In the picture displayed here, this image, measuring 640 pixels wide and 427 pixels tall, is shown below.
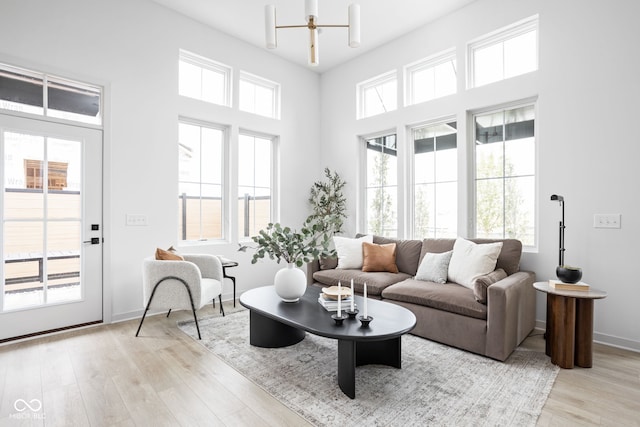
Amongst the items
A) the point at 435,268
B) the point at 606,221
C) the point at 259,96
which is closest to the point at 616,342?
the point at 606,221

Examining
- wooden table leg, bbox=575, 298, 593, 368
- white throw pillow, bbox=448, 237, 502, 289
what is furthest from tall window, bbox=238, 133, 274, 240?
wooden table leg, bbox=575, 298, 593, 368

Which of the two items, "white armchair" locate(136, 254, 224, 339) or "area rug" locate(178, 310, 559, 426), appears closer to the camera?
"area rug" locate(178, 310, 559, 426)

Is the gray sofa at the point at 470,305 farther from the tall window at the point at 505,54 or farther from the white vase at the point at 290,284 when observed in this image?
the tall window at the point at 505,54

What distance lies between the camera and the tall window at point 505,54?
3.41 metres

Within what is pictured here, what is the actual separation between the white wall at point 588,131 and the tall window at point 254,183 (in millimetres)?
2830

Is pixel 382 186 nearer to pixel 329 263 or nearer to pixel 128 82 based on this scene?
pixel 329 263

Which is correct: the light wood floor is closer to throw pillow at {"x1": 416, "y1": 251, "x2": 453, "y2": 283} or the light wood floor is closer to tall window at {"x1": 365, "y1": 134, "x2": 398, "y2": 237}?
throw pillow at {"x1": 416, "y1": 251, "x2": 453, "y2": 283}

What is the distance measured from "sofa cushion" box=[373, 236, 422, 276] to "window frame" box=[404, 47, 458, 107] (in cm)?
179

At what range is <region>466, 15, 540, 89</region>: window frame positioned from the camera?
3.33m

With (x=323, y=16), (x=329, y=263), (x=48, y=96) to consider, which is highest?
(x=323, y=16)

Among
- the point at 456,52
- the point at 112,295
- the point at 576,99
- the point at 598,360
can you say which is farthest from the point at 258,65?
the point at 598,360

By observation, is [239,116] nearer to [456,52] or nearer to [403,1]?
[403,1]

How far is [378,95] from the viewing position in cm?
486

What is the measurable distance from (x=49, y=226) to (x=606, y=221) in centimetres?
498
